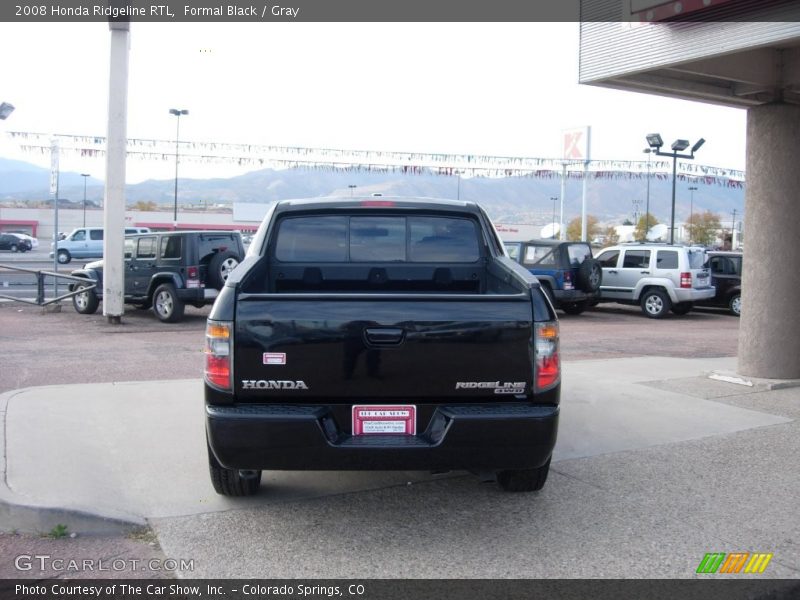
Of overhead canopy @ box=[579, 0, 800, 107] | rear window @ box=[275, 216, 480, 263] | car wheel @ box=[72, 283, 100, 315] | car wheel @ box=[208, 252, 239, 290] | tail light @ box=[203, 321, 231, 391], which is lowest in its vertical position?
car wheel @ box=[72, 283, 100, 315]

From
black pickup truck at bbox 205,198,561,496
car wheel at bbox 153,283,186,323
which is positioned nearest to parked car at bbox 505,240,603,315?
car wheel at bbox 153,283,186,323

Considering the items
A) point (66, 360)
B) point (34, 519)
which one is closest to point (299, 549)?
point (34, 519)

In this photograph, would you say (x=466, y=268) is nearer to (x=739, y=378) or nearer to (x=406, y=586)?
(x=406, y=586)

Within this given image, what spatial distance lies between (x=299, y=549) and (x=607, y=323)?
49.2 ft

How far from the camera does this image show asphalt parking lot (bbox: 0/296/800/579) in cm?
437

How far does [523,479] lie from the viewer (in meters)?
5.34

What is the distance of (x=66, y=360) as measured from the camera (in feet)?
35.1

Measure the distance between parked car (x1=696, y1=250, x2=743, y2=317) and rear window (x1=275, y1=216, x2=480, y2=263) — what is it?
16223mm

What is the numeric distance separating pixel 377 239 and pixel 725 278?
17.1 m

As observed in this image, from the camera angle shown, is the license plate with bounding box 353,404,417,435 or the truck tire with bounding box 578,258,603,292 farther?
the truck tire with bounding box 578,258,603,292

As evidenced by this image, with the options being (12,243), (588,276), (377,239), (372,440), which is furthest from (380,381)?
(12,243)

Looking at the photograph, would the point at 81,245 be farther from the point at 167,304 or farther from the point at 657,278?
the point at 657,278

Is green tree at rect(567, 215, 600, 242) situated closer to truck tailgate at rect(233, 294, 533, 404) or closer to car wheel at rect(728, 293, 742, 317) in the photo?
car wheel at rect(728, 293, 742, 317)

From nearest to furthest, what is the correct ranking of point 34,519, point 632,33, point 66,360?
point 34,519
point 632,33
point 66,360
